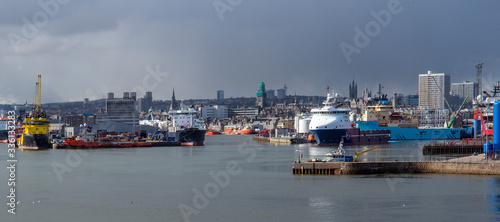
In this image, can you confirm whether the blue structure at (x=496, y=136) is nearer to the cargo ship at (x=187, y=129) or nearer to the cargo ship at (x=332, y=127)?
the cargo ship at (x=332, y=127)

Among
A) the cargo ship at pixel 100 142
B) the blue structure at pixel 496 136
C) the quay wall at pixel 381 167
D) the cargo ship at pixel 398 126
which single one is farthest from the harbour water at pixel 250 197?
the cargo ship at pixel 398 126

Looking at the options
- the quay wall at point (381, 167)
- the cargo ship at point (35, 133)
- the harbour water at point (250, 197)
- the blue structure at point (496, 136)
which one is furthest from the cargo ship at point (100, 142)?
the blue structure at point (496, 136)

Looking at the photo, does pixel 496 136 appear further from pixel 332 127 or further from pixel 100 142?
pixel 100 142

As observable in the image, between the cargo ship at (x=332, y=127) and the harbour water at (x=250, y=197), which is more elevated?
the cargo ship at (x=332, y=127)

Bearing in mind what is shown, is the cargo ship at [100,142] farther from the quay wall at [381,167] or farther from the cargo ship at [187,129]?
the quay wall at [381,167]

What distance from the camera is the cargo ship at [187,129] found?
71250 mm

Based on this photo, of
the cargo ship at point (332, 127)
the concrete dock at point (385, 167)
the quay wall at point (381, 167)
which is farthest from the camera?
the cargo ship at point (332, 127)

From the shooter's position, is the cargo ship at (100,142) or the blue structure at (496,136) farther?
the cargo ship at (100,142)

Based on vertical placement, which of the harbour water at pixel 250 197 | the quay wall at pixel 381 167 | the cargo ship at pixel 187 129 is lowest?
the harbour water at pixel 250 197

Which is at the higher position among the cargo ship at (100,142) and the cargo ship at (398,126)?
the cargo ship at (398,126)

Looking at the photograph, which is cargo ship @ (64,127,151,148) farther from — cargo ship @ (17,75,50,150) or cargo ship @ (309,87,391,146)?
cargo ship @ (309,87,391,146)

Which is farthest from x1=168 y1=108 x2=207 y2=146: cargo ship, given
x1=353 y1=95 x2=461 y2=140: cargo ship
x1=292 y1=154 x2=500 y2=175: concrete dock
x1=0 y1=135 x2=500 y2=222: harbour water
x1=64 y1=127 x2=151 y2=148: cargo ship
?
x1=292 y1=154 x2=500 y2=175: concrete dock

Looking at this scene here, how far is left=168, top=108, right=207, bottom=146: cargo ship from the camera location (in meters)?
71.2

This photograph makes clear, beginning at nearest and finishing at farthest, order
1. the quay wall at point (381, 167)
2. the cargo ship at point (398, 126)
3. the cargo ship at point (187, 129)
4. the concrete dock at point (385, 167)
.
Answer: the concrete dock at point (385, 167) < the quay wall at point (381, 167) < the cargo ship at point (187, 129) < the cargo ship at point (398, 126)
